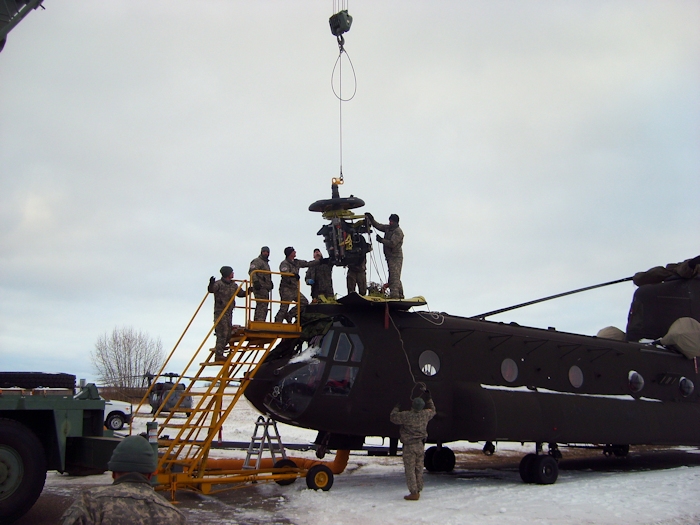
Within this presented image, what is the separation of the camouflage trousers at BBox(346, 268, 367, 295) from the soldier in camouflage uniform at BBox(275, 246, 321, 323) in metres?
0.74

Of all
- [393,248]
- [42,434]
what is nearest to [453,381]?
[393,248]

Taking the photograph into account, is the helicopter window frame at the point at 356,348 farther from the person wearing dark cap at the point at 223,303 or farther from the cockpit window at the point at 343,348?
the person wearing dark cap at the point at 223,303

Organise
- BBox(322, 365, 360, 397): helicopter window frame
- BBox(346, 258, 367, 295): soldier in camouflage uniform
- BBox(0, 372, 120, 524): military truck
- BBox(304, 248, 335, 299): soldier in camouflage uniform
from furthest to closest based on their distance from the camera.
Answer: BBox(304, 248, 335, 299): soldier in camouflage uniform → BBox(346, 258, 367, 295): soldier in camouflage uniform → BBox(322, 365, 360, 397): helicopter window frame → BBox(0, 372, 120, 524): military truck

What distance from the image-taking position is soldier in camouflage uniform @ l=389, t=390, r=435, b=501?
11.0 meters

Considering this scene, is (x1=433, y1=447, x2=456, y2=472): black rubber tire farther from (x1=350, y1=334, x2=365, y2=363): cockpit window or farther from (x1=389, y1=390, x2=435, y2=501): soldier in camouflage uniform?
(x1=350, y1=334, x2=365, y2=363): cockpit window

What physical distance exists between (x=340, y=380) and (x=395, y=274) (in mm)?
2664

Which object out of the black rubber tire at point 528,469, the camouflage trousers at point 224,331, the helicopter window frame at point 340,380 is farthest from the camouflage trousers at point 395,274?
the black rubber tire at point 528,469

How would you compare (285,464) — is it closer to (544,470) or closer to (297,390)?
(297,390)

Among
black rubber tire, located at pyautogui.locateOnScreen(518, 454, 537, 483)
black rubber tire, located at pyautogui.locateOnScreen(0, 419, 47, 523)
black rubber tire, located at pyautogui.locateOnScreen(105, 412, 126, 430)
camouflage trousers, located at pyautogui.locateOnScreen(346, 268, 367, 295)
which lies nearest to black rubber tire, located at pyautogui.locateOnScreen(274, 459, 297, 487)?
camouflage trousers, located at pyautogui.locateOnScreen(346, 268, 367, 295)

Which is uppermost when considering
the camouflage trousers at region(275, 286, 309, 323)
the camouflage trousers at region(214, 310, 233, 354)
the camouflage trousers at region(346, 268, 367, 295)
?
the camouflage trousers at region(346, 268, 367, 295)

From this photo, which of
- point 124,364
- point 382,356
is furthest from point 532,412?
point 124,364

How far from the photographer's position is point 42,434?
8.93 m

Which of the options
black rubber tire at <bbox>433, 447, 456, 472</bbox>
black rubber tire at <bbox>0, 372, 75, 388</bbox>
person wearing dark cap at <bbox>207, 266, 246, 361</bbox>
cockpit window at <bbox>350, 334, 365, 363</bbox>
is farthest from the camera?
black rubber tire at <bbox>433, 447, 456, 472</bbox>

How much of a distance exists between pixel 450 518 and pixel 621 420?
7046 millimetres
